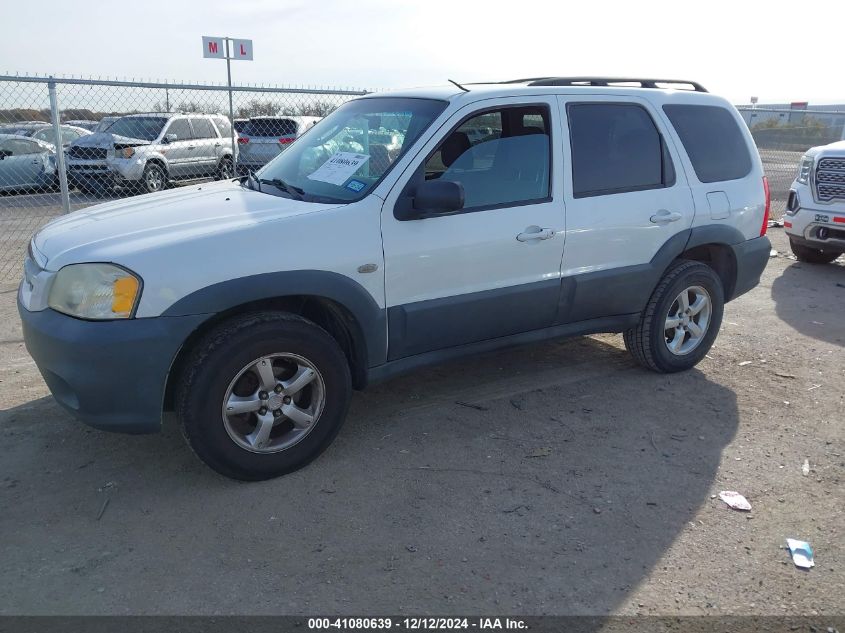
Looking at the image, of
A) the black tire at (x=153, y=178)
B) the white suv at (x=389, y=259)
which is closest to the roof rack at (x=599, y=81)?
the white suv at (x=389, y=259)

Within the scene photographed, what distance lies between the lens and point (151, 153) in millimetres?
13445

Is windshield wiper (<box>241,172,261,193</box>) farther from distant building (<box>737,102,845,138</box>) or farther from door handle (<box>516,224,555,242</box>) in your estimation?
distant building (<box>737,102,845,138</box>)

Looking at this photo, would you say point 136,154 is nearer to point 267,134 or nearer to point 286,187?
point 267,134

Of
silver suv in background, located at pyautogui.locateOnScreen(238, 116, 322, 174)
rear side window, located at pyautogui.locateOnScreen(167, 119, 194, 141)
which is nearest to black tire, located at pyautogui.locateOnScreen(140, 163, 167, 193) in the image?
rear side window, located at pyautogui.locateOnScreen(167, 119, 194, 141)

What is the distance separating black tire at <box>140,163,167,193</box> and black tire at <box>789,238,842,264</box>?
10.7 metres

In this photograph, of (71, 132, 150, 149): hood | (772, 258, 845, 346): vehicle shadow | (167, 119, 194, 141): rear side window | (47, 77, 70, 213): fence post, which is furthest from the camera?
(167, 119, 194, 141): rear side window

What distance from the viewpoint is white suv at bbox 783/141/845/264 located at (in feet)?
26.2

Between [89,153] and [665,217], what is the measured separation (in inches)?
478

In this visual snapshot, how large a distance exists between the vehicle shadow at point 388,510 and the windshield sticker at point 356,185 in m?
1.41

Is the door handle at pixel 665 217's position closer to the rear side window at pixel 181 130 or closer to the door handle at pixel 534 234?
the door handle at pixel 534 234

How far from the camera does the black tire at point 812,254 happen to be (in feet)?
29.0

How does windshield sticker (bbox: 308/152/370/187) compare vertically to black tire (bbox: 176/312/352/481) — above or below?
above

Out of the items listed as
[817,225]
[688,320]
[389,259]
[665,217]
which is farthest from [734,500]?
[817,225]

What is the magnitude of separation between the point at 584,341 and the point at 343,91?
4512 millimetres
